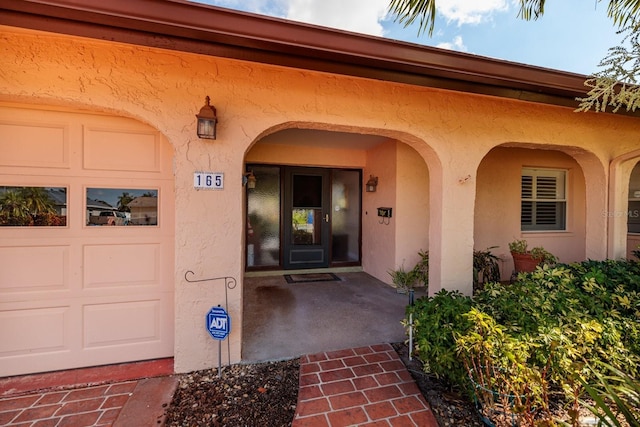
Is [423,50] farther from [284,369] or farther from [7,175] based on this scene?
[7,175]

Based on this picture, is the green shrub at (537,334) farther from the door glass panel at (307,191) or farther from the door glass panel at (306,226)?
the door glass panel at (307,191)

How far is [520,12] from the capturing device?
3.14 meters

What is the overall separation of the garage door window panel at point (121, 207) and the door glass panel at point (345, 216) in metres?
4.49

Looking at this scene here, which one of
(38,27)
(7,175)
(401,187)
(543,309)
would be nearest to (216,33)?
(38,27)

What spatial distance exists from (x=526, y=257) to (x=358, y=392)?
4.81 meters

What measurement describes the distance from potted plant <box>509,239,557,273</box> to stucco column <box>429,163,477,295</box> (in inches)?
111

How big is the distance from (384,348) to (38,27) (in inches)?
166

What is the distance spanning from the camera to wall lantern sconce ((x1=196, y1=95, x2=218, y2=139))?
8.18 feet

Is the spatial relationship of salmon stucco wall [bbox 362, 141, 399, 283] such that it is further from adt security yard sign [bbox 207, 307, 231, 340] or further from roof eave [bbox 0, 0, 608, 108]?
adt security yard sign [bbox 207, 307, 231, 340]

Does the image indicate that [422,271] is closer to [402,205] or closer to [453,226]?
[402,205]

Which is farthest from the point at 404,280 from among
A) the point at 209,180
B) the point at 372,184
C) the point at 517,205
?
the point at 209,180

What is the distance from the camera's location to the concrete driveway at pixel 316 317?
123 inches

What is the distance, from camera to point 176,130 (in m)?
2.57


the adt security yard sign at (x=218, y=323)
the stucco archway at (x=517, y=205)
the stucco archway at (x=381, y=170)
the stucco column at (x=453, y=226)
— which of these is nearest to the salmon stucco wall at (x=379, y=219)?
the stucco archway at (x=381, y=170)
